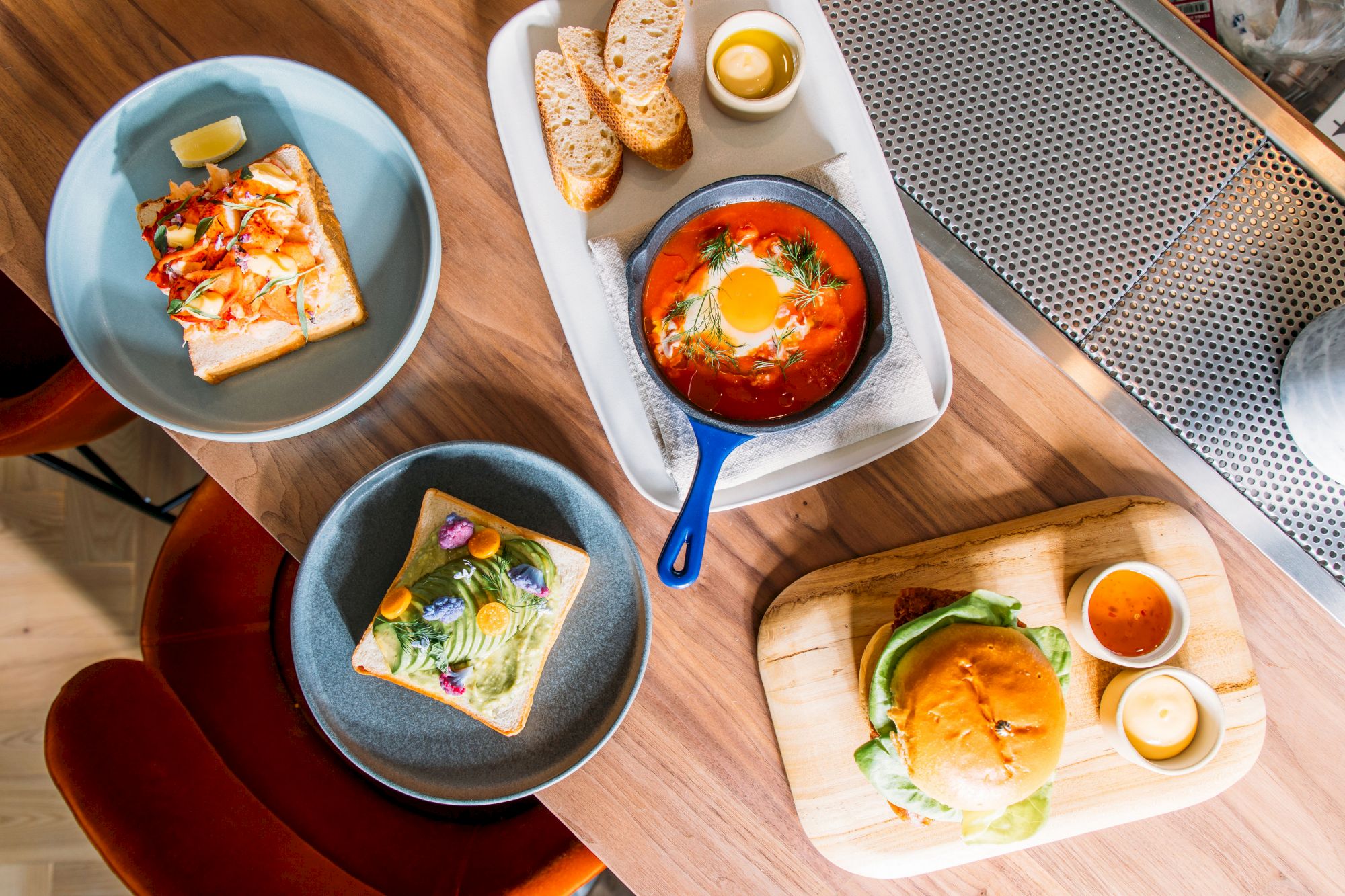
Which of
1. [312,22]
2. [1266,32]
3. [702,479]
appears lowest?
[702,479]

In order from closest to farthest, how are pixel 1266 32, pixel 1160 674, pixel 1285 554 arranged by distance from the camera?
pixel 1160 674
pixel 1285 554
pixel 1266 32

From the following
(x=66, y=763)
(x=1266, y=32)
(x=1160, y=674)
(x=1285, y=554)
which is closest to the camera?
(x=66, y=763)

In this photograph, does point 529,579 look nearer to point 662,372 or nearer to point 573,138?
point 662,372

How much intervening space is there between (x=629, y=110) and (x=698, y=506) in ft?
2.99

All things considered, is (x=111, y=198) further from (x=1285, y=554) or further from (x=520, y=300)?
(x=1285, y=554)

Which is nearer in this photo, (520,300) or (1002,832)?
(1002,832)

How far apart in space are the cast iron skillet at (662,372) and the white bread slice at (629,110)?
21 centimetres

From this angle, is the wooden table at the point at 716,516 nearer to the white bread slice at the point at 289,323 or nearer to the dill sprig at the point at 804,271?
the white bread slice at the point at 289,323

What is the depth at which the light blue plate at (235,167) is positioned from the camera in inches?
67.0

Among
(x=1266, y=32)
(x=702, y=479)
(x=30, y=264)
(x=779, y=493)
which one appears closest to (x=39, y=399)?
(x=30, y=264)

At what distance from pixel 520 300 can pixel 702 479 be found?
651 millimetres

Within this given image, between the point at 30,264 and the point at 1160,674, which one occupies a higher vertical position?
the point at 30,264

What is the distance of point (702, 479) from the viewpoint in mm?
1656

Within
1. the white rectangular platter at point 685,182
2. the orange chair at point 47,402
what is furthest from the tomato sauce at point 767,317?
the orange chair at point 47,402
